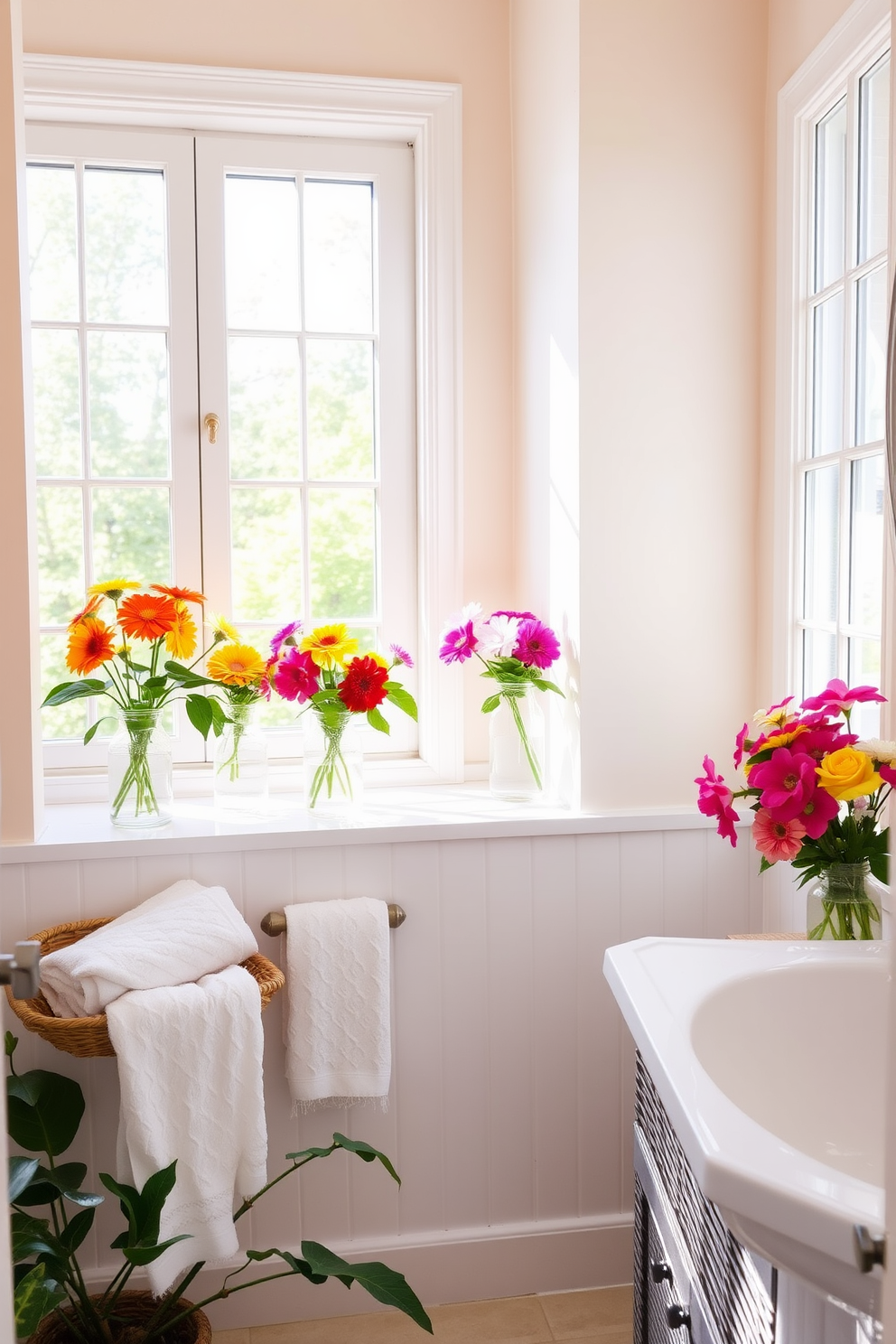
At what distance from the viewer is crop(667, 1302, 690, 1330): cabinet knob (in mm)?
1132

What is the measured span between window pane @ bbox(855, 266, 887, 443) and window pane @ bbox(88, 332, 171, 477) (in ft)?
4.50

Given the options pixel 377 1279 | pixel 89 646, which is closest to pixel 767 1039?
pixel 377 1279

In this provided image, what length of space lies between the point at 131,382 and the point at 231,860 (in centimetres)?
105

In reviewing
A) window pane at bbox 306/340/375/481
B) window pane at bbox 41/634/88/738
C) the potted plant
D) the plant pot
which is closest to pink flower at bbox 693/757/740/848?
the potted plant

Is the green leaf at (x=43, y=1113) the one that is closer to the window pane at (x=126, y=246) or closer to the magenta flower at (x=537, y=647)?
the magenta flower at (x=537, y=647)

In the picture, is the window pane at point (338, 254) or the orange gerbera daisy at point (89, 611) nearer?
the orange gerbera daisy at point (89, 611)

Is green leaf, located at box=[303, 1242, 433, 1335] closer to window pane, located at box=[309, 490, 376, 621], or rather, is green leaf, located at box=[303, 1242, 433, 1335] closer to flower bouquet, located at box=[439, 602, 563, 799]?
flower bouquet, located at box=[439, 602, 563, 799]

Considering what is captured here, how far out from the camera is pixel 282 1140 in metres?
1.91

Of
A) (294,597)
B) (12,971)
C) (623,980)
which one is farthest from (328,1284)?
(12,971)

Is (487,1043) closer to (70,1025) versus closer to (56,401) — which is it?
(70,1025)

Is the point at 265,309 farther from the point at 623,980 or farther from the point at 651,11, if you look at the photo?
the point at 623,980

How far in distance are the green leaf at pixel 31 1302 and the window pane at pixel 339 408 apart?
1.57 metres

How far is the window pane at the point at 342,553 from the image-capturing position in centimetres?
238

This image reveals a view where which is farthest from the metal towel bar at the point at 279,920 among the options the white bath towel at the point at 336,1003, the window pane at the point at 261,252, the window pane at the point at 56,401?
the window pane at the point at 261,252
